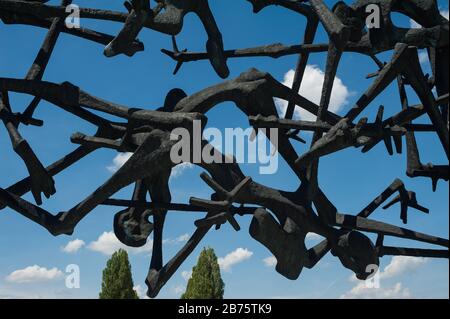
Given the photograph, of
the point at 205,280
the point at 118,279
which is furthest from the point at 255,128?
the point at 205,280

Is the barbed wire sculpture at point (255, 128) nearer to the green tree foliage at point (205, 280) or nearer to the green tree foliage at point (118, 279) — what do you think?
the green tree foliage at point (118, 279)

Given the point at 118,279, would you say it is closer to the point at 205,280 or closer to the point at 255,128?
the point at 205,280

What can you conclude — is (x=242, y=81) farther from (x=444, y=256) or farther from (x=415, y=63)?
(x=444, y=256)

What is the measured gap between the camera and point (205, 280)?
→ 18234 millimetres

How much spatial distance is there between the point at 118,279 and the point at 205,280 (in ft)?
9.33

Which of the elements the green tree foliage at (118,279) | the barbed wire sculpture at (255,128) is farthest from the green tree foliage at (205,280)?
the barbed wire sculpture at (255,128)

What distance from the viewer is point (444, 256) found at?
607 centimetres

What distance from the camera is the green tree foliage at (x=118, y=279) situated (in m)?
17.0

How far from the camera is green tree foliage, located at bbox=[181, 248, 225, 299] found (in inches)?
704

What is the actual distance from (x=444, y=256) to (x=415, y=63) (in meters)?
2.10

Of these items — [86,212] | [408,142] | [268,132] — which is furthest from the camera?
[408,142]

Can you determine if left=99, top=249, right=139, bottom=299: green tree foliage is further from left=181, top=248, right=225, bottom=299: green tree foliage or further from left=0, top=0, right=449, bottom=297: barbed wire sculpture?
left=0, top=0, right=449, bottom=297: barbed wire sculpture
